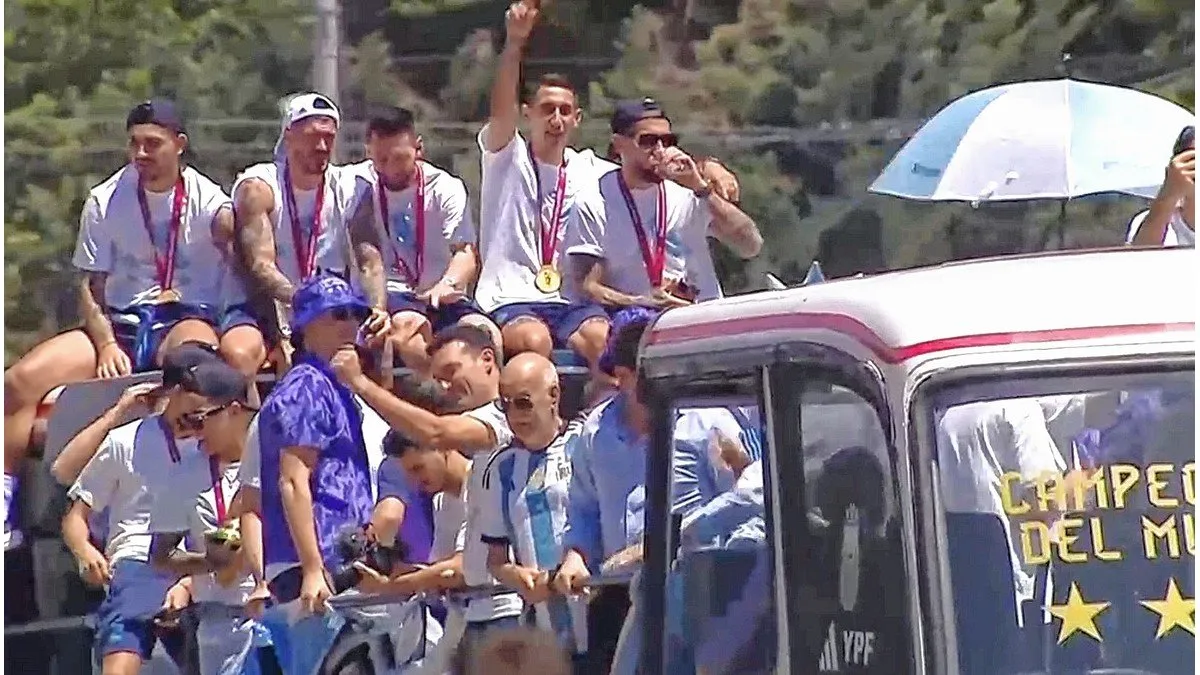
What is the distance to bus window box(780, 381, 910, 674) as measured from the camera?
2.71 metres

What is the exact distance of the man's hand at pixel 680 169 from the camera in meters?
3.46

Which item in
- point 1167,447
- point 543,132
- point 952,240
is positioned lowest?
point 1167,447

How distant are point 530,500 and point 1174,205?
1.07 meters

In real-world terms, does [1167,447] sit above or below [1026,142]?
below

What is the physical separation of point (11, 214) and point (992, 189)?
1545mm

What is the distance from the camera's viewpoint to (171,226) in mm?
3568

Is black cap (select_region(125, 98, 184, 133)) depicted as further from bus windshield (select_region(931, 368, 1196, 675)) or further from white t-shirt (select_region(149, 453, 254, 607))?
bus windshield (select_region(931, 368, 1196, 675))

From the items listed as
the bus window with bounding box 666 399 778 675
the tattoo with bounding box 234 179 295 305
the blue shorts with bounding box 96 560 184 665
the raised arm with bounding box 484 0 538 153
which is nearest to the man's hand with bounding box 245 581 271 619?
the blue shorts with bounding box 96 560 184 665

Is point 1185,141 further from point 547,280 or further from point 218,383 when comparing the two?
point 218,383

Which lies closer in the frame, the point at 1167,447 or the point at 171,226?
the point at 1167,447

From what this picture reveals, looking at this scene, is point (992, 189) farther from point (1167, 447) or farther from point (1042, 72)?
point (1167, 447)

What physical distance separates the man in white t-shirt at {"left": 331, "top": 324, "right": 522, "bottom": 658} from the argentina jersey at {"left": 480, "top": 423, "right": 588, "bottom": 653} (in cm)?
2

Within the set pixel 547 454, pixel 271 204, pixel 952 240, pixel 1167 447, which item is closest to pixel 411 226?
pixel 271 204

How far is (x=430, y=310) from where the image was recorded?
3531 millimetres
